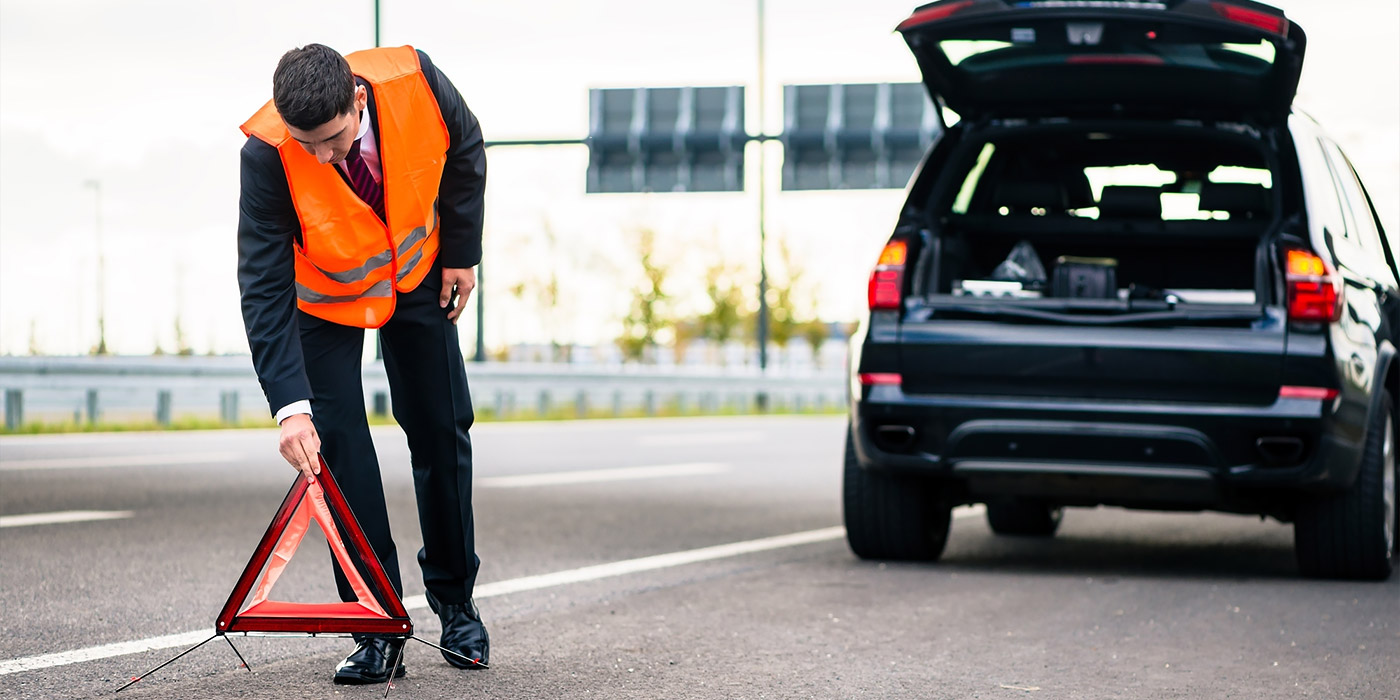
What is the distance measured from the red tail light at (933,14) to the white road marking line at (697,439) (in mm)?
8862

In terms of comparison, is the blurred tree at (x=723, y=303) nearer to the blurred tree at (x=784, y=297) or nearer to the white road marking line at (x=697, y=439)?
the blurred tree at (x=784, y=297)

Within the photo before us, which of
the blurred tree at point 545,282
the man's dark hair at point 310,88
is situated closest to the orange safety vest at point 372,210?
the man's dark hair at point 310,88

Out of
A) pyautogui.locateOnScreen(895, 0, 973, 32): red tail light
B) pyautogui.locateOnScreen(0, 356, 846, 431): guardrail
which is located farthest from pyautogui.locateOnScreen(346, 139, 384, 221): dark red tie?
pyautogui.locateOnScreen(0, 356, 846, 431): guardrail

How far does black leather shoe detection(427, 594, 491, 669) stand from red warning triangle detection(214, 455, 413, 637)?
0.38m

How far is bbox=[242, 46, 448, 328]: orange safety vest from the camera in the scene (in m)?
3.88

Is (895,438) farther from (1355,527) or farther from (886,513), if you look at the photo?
(1355,527)

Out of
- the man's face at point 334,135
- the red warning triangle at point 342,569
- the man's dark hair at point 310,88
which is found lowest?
the red warning triangle at point 342,569

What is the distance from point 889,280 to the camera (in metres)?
6.15

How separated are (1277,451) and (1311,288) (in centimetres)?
57

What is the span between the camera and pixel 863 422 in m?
6.18

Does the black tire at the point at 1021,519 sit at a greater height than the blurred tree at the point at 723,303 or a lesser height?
lesser

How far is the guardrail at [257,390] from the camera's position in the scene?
15.4 m

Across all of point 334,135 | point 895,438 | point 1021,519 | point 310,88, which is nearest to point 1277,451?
point 895,438

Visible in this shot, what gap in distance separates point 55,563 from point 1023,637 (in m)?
3.48
